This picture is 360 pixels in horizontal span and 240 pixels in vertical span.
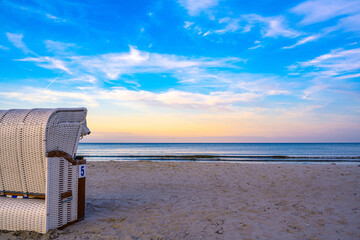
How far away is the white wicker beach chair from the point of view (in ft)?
15.3

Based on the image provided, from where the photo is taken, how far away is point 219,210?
6.47 m

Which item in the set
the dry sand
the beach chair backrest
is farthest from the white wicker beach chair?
the dry sand

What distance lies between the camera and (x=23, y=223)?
4.75 m

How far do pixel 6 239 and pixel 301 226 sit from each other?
5648 millimetres

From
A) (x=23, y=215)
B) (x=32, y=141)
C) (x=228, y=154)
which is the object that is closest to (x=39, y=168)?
(x=32, y=141)

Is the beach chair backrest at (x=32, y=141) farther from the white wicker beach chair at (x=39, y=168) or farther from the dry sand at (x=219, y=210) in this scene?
the dry sand at (x=219, y=210)

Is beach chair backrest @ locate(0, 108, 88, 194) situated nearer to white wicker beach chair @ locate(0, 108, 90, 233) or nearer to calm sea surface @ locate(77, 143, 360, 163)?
white wicker beach chair @ locate(0, 108, 90, 233)

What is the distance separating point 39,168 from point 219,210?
13.9ft

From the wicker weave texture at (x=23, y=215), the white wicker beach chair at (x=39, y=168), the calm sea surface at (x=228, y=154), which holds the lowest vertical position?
the calm sea surface at (x=228, y=154)

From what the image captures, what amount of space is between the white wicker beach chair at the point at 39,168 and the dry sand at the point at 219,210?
1.03 feet

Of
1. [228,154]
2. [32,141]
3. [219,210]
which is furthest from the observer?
[228,154]

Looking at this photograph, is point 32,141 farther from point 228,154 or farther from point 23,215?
point 228,154

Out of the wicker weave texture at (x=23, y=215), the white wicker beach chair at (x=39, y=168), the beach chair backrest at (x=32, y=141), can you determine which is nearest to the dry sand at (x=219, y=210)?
the wicker weave texture at (x=23, y=215)

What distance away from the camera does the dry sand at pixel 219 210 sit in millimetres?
4941
